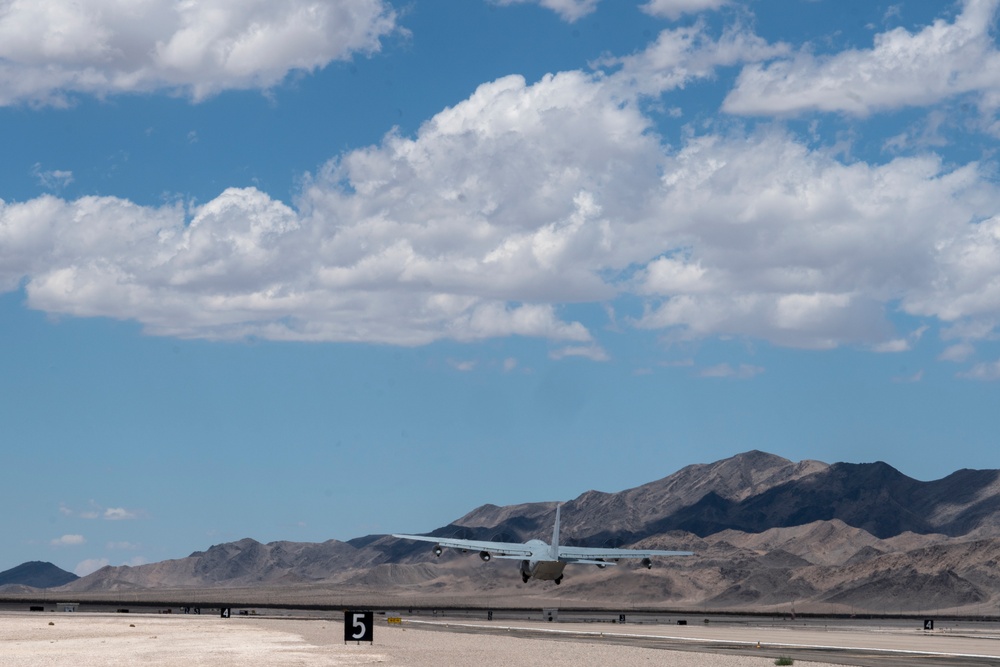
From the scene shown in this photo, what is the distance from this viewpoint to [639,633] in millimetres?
106125

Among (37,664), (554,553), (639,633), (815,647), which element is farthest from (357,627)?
(554,553)

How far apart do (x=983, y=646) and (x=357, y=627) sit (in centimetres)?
4362

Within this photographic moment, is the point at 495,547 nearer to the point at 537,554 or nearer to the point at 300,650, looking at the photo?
the point at 537,554

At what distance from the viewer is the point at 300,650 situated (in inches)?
2643

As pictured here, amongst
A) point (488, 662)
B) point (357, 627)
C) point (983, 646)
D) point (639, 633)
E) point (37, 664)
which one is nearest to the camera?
point (37, 664)

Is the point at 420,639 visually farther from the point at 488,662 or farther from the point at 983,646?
the point at 983,646

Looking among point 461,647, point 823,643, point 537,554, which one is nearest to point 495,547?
point 537,554

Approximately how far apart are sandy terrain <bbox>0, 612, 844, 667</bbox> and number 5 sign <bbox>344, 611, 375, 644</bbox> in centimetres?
64

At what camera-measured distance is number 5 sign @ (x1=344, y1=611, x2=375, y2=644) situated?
7144 centimetres

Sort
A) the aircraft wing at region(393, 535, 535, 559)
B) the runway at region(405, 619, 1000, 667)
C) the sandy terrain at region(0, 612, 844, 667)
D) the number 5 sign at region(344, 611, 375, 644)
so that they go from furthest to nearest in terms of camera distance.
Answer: the aircraft wing at region(393, 535, 535, 559) < the number 5 sign at region(344, 611, 375, 644) < the runway at region(405, 619, 1000, 667) < the sandy terrain at region(0, 612, 844, 667)

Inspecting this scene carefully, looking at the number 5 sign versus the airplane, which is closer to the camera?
the number 5 sign

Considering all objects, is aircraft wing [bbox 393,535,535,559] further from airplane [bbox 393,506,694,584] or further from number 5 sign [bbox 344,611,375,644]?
number 5 sign [bbox 344,611,375,644]

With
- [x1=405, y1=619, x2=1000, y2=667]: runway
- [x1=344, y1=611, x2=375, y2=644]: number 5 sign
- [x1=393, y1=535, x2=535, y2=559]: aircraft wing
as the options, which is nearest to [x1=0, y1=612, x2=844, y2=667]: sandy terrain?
[x1=344, y1=611, x2=375, y2=644]: number 5 sign

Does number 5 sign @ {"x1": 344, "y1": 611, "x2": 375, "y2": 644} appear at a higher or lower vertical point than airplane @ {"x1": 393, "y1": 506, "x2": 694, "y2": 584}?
lower
